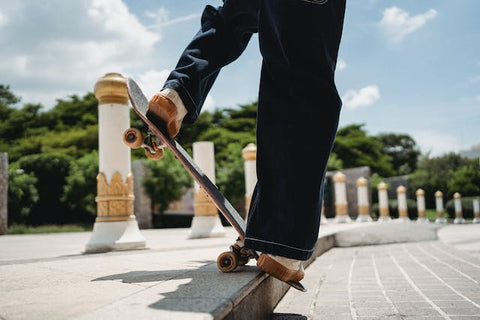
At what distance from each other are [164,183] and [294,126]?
17287 mm

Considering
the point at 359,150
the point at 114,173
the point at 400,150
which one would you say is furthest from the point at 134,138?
the point at 400,150

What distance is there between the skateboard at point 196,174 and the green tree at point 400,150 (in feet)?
150

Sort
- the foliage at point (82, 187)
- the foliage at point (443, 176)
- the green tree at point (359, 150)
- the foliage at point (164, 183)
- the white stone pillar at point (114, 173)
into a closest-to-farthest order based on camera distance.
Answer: the white stone pillar at point (114, 173)
the foliage at point (82, 187)
the foliage at point (164, 183)
the foliage at point (443, 176)
the green tree at point (359, 150)

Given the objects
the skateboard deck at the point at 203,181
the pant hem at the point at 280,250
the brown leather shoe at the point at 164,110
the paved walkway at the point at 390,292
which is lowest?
the paved walkway at the point at 390,292

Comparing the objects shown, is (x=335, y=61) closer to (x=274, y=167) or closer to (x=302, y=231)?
(x=274, y=167)

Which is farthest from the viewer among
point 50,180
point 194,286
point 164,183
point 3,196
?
point 50,180

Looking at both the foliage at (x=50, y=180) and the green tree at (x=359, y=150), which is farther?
the green tree at (x=359, y=150)

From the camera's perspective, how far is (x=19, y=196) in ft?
52.2

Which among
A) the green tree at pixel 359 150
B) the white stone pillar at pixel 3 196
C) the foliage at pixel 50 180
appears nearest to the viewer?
the white stone pillar at pixel 3 196

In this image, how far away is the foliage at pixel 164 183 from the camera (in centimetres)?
1825

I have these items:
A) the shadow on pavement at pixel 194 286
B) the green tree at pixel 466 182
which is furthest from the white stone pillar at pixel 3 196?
the green tree at pixel 466 182

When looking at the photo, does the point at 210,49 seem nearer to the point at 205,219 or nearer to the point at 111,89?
the point at 111,89

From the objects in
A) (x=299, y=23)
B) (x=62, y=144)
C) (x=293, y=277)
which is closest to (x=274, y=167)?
(x=293, y=277)

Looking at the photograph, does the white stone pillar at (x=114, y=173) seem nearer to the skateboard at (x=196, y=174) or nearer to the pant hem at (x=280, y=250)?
the skateboard at (x=196, y=174)
